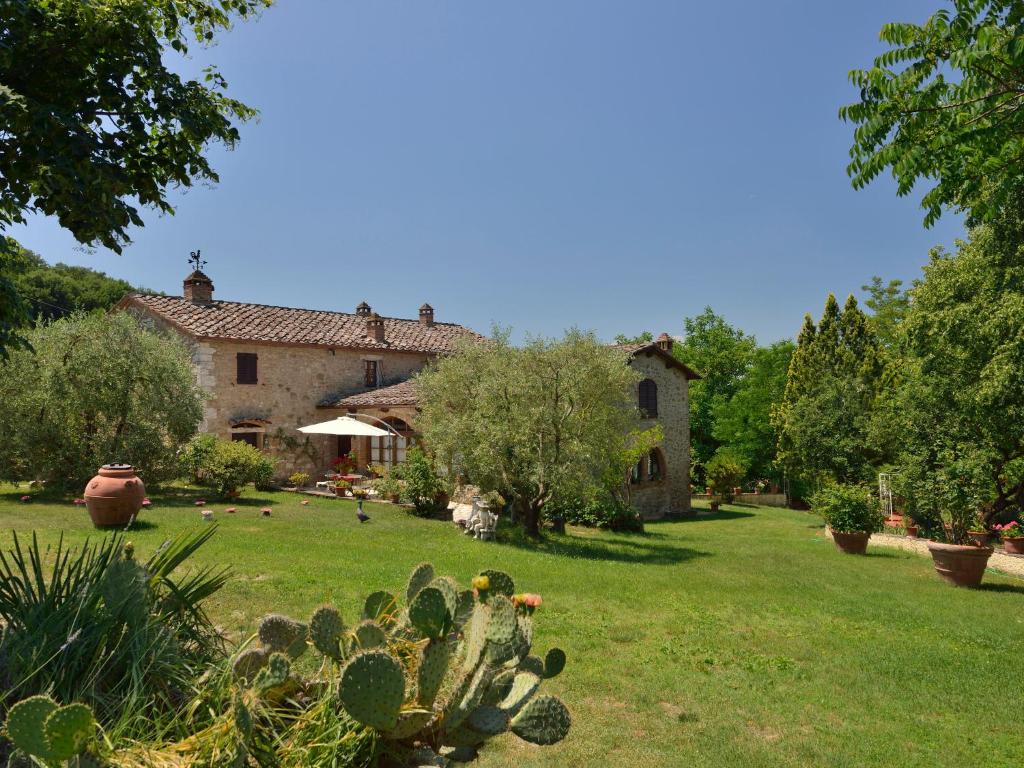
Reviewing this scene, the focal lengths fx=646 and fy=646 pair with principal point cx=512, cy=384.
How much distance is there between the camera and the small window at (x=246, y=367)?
75.5ft

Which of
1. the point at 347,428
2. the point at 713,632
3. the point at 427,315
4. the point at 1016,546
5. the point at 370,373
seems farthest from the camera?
the point at 427,315

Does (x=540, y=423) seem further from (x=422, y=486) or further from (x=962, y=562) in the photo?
(x=962, y=562)

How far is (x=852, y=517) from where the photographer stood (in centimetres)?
1616

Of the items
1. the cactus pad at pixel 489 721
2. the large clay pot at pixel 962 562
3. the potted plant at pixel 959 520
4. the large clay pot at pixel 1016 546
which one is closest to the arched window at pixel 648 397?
the large clay pot at pixel 1016 546

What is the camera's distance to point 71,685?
284 centimetres

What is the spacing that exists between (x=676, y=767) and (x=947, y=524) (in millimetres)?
14559

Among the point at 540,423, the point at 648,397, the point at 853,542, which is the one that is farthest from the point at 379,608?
the point at 648,397

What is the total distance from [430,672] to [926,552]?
17088mm

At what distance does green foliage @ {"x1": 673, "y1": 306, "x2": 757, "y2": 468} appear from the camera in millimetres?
38125

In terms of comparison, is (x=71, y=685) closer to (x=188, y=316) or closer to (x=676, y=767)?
(x=676, y=767)

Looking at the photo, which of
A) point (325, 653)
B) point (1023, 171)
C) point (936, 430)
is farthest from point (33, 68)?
point (936, 430)

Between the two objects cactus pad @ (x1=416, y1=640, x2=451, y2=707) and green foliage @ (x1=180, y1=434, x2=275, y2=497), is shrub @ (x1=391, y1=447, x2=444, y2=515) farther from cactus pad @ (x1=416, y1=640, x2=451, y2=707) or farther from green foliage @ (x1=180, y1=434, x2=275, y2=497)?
cactus pad @ (x1=416, y1=640, x2=451, y2=707)

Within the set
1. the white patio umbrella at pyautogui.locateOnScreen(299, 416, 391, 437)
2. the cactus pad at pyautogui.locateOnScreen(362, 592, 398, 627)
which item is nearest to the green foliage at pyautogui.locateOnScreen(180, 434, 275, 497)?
the white patio umbrella at pyautogui.locateOnScreen(299, 416, 391, 437)

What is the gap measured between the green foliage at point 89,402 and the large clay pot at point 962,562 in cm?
1832
